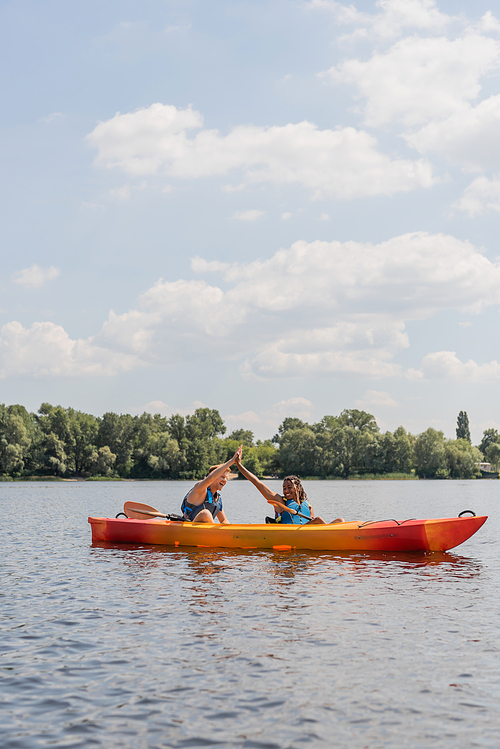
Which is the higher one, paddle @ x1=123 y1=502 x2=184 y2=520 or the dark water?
paddle @ x1=123 y1=502 x2=184 y2=520

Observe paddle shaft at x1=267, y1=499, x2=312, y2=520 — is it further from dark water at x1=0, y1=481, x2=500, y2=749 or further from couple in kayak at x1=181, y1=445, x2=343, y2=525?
dark water at x1=0, y1=481, x2=500, y2=749

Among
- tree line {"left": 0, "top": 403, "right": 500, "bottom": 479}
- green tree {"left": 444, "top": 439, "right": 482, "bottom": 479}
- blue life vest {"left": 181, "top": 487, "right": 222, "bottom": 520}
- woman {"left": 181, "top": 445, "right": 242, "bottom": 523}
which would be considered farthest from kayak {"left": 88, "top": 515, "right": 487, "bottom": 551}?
green tree {"left": 444, "top": 439, "right": 482, "bottom": 479}

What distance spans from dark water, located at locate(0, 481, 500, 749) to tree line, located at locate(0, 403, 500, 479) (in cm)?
8132

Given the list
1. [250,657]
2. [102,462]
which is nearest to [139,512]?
[250,657]

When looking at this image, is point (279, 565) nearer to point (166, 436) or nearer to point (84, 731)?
point (84, 731)

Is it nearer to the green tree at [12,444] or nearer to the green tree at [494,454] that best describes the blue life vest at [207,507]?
the green tree at [12,444]

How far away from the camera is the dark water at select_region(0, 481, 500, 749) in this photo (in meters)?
5.12

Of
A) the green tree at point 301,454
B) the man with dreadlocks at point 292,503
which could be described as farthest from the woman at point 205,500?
the green tree at point 301,454

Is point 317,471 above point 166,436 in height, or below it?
below

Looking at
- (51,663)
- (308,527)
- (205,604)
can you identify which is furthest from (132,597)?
(308,527)

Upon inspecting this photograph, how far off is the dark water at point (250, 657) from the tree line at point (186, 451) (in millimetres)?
81324

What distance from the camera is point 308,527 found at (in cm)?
1493

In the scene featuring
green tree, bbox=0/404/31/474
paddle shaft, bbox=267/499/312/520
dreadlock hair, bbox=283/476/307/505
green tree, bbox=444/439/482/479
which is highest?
green tree, bbox=0/404/31/474

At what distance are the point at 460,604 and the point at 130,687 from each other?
18.7 feet
